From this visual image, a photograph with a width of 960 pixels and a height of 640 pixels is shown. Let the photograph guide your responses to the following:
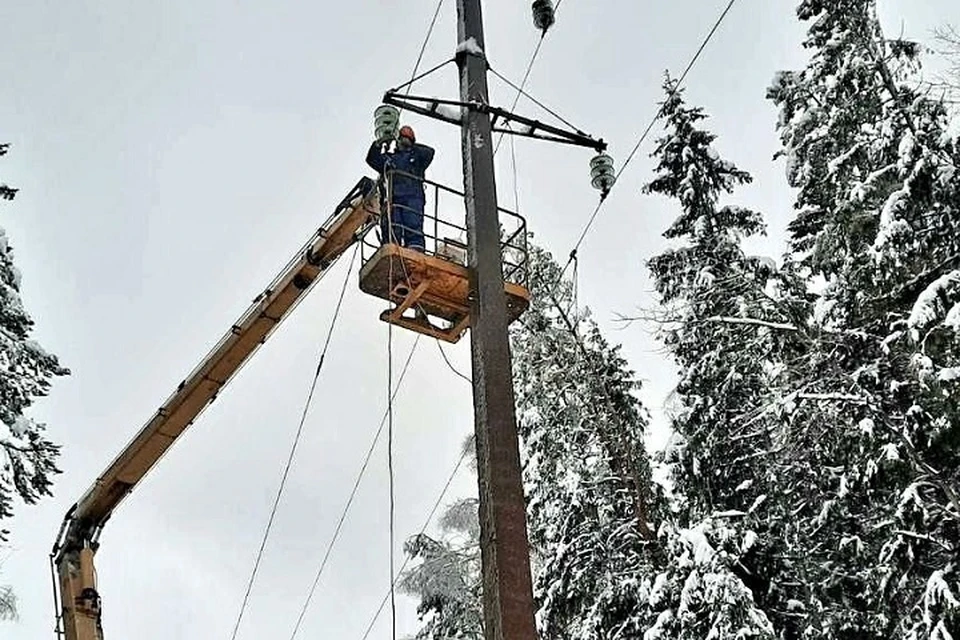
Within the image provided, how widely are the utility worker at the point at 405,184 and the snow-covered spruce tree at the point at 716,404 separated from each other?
210 inches

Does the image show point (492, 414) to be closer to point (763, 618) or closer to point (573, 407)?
point (763, 618)

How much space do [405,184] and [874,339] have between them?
25.2ft

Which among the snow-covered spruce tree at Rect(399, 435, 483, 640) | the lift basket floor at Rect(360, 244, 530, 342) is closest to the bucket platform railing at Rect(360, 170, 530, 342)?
the lift basket floor at Rect(360, 244, 530, 342)

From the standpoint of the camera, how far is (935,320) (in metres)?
11.9

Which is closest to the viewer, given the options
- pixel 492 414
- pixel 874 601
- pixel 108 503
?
pixel 492 414

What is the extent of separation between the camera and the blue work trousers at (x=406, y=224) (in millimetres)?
8891

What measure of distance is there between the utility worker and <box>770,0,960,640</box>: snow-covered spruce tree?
5727mm

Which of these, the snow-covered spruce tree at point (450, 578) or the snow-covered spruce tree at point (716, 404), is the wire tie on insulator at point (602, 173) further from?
the snow-covered spruce tree at point (450, 578)

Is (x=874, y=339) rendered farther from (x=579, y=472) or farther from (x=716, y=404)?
(x=579, y=472)

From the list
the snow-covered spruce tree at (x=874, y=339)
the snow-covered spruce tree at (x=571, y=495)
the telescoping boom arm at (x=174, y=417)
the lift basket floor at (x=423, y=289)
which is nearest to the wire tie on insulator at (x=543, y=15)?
the lift basket floor at (x=423, y=289)

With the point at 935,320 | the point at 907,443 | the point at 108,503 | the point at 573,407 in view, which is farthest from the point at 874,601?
the point at 108,503

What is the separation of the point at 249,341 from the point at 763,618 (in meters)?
7.45

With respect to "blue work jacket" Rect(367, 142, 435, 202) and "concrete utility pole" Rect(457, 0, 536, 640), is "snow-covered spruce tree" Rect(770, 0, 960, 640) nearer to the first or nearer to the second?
"blue work jacket" Rect(367, 142, 435, 202)

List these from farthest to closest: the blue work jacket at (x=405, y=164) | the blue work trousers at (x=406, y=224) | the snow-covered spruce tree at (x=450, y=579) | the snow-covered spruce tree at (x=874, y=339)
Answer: the snow-covered spruce tree at (x=450, y=579)
the snow-covered spruce tree at (x=874, y=339)
the blue work jacket at (x=405, y=164)
the blue work trousers at (x=406, y=224)
